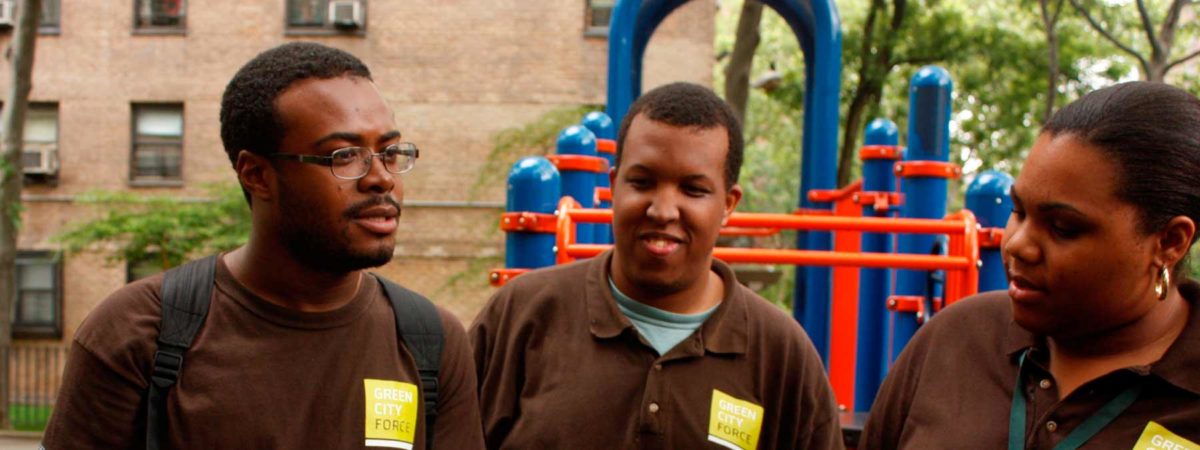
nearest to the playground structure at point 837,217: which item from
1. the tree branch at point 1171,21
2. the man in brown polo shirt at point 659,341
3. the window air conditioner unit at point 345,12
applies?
the man in brown polo shirt at point 659,341

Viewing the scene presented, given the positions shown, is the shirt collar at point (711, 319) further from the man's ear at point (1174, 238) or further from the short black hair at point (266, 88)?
the man's ear at point (1174, 238)

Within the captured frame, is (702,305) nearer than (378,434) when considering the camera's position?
No

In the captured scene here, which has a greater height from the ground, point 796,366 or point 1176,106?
point 1176,106

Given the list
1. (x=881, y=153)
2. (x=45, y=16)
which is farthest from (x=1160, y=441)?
(x=45, y=16)

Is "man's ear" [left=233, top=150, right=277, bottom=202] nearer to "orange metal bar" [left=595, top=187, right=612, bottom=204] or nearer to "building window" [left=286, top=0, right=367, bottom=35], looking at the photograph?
"orange metal bar" [left=595, top=187, right=612, bottom=204]

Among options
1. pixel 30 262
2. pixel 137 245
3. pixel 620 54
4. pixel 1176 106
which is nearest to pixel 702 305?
pixel 1176 106

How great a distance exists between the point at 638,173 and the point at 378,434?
938 mm

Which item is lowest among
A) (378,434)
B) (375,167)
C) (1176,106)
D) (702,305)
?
(378,434)

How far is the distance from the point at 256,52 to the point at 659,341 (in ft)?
55.3

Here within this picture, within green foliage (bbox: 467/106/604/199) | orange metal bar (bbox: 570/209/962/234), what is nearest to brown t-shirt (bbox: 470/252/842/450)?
orange metal bar (bbox: 570/209/962/234)

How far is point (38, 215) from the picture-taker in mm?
19672

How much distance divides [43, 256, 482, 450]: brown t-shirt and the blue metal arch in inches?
123

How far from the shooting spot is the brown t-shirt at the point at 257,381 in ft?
6.98

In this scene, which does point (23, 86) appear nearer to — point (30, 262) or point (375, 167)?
point (30, 262)
